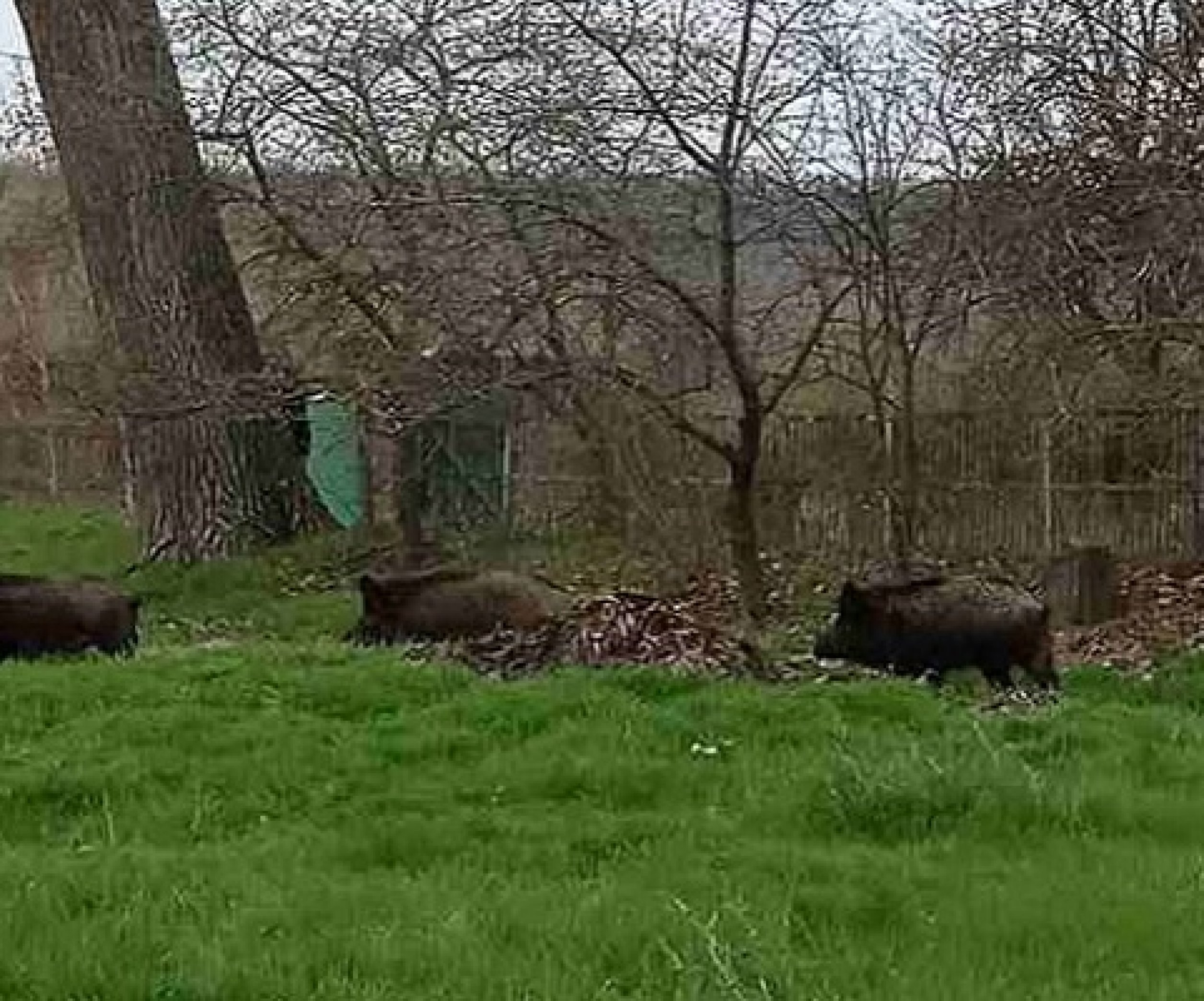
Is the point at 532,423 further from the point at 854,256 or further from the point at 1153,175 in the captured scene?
the point at 1153,175

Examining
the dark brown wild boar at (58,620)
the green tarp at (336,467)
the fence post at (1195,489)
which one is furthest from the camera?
the green tarp at (336,467)

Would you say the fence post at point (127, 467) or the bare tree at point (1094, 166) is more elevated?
the bare tree at point (1094, 166)

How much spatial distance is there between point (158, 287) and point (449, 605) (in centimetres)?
874

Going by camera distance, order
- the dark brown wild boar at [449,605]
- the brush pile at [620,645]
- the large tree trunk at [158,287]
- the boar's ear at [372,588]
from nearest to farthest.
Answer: the brush pile at [620,645], the dark brown wild boar at [449,605], the boar's ear at [372,588], the large tree trunk at [158,287]

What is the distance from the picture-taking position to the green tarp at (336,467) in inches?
861

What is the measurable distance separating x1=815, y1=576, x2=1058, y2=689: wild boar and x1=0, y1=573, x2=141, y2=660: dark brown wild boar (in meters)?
4.20

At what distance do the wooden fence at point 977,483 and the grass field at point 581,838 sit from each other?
7.14 meters

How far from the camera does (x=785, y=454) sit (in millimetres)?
19188

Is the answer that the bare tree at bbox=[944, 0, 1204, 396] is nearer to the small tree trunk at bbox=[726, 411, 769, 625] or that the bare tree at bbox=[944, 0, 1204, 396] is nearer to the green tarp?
the small tree trunk at bbox=[726, 411, 769, 625]

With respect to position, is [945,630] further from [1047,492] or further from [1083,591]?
[1047,492]

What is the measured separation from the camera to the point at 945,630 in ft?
39.5

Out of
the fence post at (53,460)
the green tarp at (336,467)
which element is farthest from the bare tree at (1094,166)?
the fence post at (53,460)

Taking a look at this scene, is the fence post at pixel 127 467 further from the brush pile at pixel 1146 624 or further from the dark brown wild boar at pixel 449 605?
the brush pile at pixel 1146 624

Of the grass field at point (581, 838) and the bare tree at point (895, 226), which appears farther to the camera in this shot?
the bare tree at point (895, 226)
